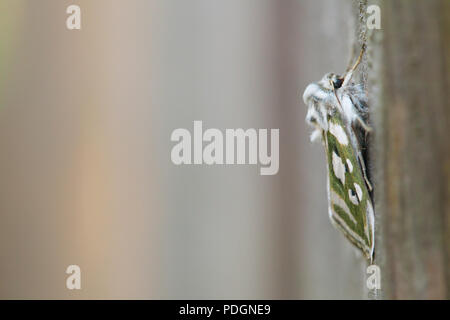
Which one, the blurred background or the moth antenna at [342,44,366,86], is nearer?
the moth antenna at [342,44,366,86]

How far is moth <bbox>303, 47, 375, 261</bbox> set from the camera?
286mm

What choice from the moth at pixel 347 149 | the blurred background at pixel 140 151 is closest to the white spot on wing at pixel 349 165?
the moth at pixel 347 149

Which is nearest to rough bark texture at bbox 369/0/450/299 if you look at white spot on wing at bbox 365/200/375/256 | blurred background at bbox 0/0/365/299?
white spot on wing at bbox 365/200/375/256

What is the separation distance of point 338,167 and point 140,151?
209mm

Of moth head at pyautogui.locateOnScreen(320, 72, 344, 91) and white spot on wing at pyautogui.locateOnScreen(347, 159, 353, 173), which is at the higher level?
moth head at pyautogui.locateOnScreen(320, 72, 344, 91)

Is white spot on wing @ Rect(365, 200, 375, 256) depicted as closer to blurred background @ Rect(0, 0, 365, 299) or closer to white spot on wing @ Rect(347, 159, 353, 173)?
white spot on wing @ Rect(347, 159, 353, 173)

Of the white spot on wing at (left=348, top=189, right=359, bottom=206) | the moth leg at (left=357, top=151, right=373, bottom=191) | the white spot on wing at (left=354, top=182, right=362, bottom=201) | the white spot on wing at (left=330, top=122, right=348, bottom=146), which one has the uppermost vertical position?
the white spot on wing at (left=330, top=122, right=348, bottom=146)

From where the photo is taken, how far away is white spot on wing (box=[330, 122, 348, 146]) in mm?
298

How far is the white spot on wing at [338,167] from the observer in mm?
305

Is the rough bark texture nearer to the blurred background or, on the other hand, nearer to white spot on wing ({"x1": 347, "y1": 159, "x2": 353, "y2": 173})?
white spot on wing ({"x1": 347, "y1": 159, "x2": 353, "y2": 173})

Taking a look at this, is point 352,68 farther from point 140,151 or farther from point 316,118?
point 140,151

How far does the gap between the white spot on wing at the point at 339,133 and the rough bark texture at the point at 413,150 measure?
4 centimetres

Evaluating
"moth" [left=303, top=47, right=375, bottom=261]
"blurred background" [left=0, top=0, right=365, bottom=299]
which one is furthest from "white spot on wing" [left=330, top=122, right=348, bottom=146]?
"blurred background" [left=0, top=0, right=365, bottom=299]

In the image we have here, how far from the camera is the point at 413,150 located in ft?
0.81
